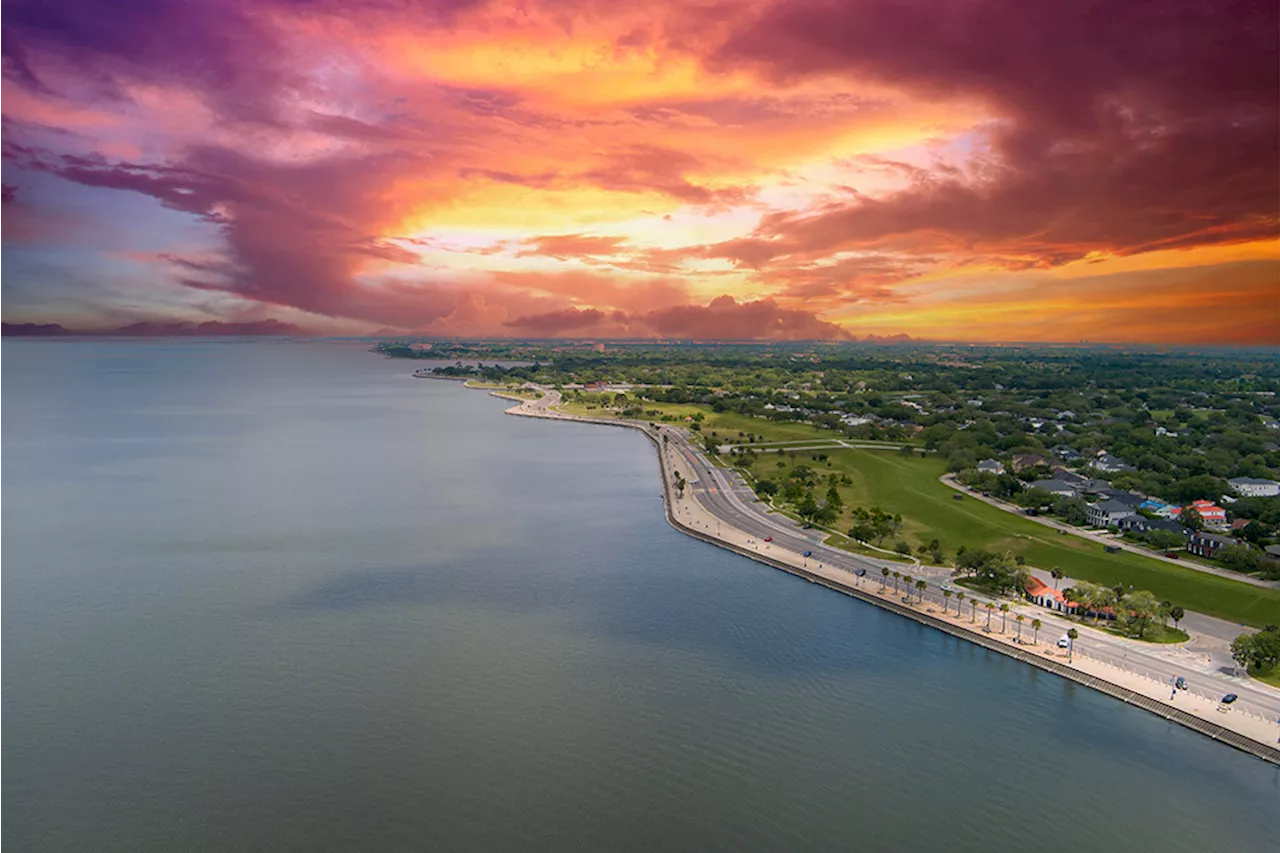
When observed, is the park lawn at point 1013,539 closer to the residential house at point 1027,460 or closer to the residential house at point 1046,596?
the residential house at point 1046,596

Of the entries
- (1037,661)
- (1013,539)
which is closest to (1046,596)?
(1037,661)

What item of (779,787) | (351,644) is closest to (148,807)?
(351,644)

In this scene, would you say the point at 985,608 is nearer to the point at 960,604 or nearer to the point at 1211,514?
the point at 960,604

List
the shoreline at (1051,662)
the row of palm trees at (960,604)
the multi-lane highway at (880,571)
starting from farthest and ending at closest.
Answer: the row of palm trees at (960,604), the multi-lane highway at (880,571), the shoreline at (1051,662)

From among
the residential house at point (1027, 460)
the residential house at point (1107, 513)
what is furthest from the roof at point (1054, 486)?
the residential house at point (1027, 460)

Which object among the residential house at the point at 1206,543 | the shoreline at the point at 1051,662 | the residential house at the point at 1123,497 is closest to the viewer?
the shoreline at the point at 1051,662

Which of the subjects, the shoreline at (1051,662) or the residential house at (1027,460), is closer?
the shoreline at (1051,662)
